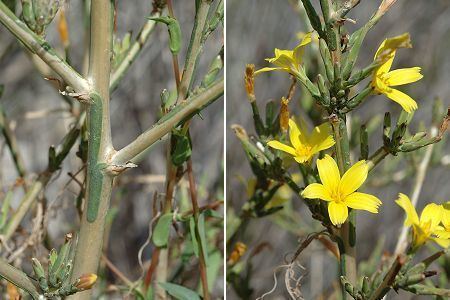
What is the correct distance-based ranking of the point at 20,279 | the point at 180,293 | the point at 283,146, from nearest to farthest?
the point at 20,279 < the point at 283,146 < the point at 180,293

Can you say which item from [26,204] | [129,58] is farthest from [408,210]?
[26,204]

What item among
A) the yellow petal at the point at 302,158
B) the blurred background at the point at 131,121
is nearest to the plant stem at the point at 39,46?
the yellow petal at the point at 302,158

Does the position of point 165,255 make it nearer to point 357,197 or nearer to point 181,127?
point 181,127

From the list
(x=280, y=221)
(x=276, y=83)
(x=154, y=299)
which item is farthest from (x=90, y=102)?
(x=276, y=83)

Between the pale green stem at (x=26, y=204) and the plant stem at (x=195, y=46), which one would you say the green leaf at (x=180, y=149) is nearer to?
the plant stem at (x=195, y=46)

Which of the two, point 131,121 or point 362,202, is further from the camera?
point 131,121

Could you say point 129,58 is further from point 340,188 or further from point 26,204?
point 340,188

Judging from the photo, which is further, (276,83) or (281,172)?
(276,83)
